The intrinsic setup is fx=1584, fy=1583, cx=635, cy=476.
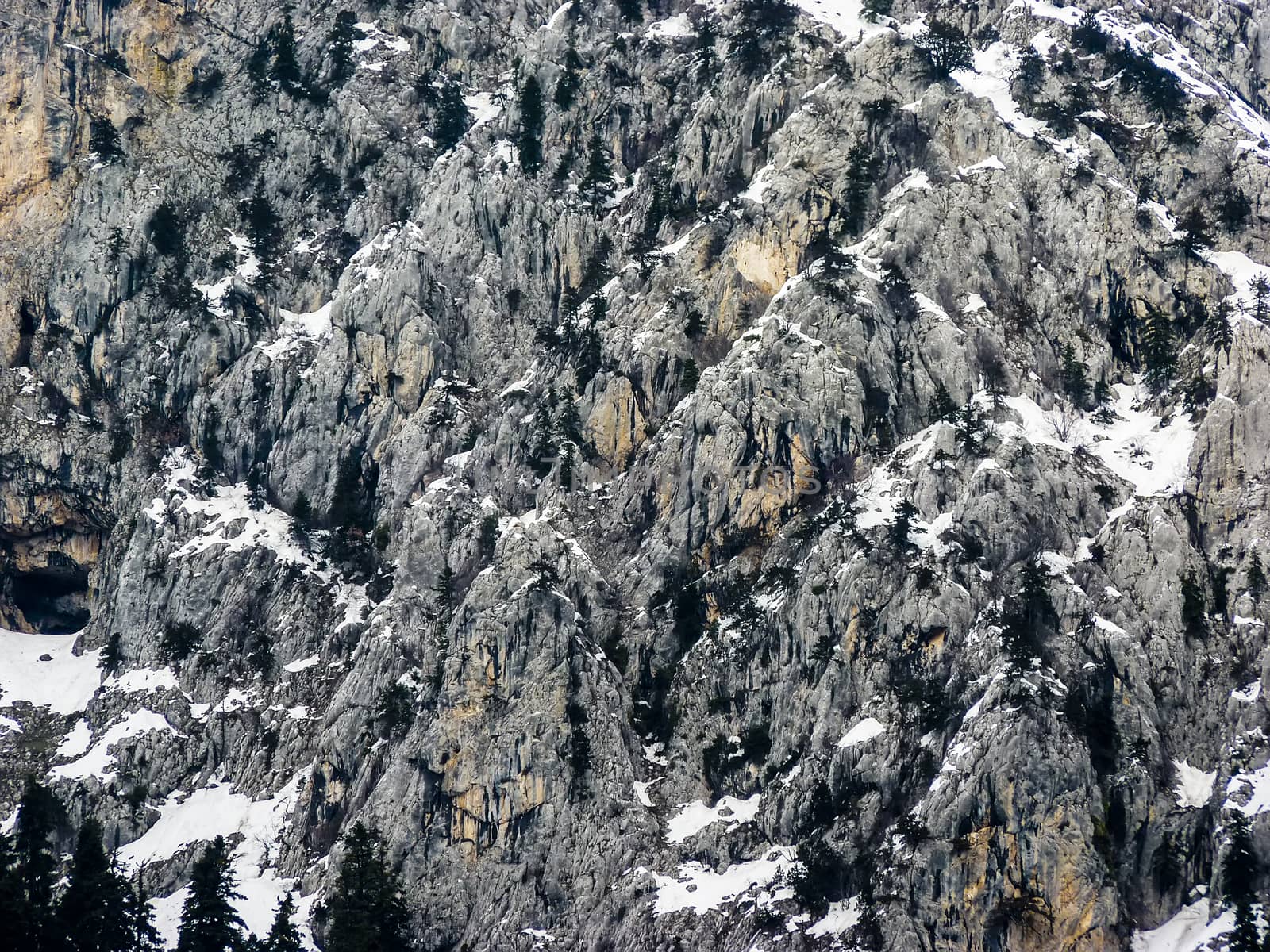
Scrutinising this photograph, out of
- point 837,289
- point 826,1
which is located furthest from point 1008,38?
point 837,289

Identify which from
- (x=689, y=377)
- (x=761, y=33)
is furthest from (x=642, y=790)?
(x=761, y=33)

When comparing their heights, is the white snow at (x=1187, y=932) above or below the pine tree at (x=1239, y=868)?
below

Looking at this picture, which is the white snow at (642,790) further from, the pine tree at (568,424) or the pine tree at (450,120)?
the pine tree at (450,120)

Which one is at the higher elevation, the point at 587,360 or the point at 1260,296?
the point at 1260,296

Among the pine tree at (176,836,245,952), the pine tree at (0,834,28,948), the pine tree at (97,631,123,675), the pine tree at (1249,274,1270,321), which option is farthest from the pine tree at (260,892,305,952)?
the pine tree at (1249,274,1270,321)

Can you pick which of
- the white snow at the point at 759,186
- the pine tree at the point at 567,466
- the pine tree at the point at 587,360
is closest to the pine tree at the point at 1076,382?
the white snow at the point at 759,186

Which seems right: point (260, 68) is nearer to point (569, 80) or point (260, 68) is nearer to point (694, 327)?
point (569, 80)

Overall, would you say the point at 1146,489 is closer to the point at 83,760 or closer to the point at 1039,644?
the point at 1039,644
